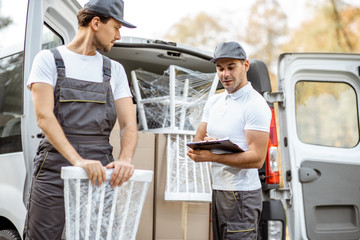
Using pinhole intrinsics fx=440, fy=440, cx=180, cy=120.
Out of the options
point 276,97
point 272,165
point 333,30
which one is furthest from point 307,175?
point 333,30

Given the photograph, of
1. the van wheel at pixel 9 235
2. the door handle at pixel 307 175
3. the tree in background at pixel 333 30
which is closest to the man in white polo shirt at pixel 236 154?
the door handle at pixel 307 175

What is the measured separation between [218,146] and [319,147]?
1470 mm

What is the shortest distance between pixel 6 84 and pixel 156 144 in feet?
3.47

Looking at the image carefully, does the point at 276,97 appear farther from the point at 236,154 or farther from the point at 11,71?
the point at 11,71

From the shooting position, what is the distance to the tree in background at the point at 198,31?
19.1 metres

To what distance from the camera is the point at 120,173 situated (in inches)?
69.7

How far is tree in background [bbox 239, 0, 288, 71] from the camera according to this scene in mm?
16969

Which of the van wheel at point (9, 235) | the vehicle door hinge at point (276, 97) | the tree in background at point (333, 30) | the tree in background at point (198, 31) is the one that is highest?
the tree in background at point (198, 31)

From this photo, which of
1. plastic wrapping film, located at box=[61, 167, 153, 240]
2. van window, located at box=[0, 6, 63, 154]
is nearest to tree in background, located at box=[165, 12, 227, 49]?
van window, located at box=[0, 6, 63, 154]

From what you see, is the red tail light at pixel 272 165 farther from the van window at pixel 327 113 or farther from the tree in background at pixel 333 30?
the tree in background at pixel 333 30

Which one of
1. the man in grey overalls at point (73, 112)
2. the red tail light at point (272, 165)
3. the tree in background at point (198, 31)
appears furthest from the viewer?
the tree in background at point (198, 31)

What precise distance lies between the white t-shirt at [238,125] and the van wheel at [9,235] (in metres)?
1.27

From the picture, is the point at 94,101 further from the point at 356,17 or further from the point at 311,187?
the point at 356,17

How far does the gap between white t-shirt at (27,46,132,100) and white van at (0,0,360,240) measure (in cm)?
56
